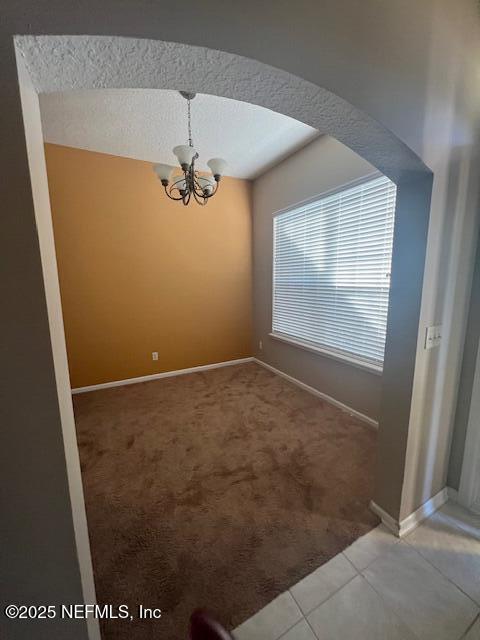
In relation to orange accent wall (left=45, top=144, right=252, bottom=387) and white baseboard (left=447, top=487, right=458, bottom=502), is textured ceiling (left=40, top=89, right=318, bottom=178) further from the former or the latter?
white baseboard (left=447, top=487, right=458, bottom=502)

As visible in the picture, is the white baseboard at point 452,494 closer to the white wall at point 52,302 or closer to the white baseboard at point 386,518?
the white baseboard at point 386,518

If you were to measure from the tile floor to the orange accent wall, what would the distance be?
113 inches

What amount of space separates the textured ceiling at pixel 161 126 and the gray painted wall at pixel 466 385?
2.10 meters

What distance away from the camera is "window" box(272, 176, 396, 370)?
2154 mm

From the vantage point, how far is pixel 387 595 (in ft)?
3.56

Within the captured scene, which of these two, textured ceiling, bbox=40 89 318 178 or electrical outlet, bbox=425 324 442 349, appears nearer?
electrical outlet, bbox=425 324 442 349

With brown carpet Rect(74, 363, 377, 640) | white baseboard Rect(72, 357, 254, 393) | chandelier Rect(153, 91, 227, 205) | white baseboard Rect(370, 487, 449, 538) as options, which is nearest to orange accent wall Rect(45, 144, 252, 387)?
white baseboard Rect(72, 357, 254, 393)

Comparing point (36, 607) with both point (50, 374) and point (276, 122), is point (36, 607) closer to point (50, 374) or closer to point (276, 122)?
point (50, 374)

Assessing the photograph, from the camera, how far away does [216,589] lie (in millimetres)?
1100

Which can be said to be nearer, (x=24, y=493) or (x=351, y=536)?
(x=24, y=493)

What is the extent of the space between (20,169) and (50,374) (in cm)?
46

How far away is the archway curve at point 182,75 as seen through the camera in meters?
0.54

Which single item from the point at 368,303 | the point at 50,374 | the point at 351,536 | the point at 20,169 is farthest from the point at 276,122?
the point at 351,536

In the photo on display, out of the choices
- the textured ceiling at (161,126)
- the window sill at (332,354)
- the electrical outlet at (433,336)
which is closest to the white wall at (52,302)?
the electrical outlet at (433,336)
